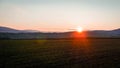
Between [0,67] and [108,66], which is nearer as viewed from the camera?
[0,67]

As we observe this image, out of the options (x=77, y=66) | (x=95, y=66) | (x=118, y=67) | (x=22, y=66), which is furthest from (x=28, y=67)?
(x=118, y=67)

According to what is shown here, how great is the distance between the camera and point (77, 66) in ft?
61.0

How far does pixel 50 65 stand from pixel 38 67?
4.47 ft

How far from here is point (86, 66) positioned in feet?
61.2

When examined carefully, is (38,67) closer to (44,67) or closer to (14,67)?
(44,67)

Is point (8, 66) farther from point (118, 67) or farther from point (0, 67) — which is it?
point (118, 67)

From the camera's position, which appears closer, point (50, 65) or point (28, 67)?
point (28, 67)

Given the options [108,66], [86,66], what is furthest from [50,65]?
[108,66]

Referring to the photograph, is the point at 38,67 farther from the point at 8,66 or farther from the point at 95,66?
the point at 95,66

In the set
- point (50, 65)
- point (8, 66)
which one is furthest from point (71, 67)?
point (8, 66)

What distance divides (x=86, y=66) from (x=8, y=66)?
5780 mm

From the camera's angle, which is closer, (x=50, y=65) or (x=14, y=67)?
(x=14, y=67)

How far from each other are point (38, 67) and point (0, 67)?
2704 millimetres

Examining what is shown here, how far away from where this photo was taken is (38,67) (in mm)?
18047
